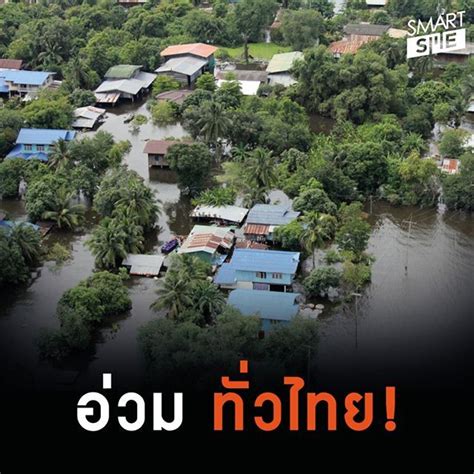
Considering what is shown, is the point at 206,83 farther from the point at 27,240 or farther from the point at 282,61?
the point at 27,240

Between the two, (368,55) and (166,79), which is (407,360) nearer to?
(368,55)

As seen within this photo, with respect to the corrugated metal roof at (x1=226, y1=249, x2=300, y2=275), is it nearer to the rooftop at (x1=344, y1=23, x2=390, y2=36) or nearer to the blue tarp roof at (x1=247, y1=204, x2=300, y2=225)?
the blue tarp roof at (x1=247, y1=204, x2=300, y2=225)

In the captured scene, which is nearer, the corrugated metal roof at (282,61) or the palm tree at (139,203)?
the palm tree at (139,203)

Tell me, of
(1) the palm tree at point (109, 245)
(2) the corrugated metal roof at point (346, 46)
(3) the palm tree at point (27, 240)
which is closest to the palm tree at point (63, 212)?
(3) the palm tree at point (27, 240)

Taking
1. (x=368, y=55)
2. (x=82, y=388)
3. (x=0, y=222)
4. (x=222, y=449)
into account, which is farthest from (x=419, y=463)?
(x=368, y=55)

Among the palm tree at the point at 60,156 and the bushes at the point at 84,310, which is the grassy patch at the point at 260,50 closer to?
the palm tree at the point at 60,156

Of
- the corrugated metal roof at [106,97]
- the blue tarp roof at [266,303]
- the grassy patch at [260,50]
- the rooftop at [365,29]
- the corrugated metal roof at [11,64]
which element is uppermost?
the rooftop at [365,29]

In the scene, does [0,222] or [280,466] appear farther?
[0,222]
